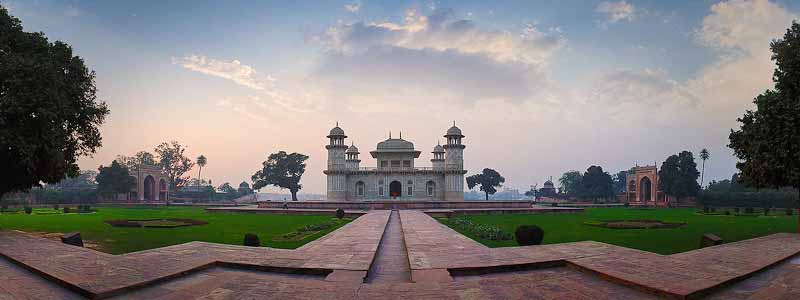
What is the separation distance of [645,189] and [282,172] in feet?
174

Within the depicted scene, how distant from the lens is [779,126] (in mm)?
15555

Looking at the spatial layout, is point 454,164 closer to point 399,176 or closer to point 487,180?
point 399,176

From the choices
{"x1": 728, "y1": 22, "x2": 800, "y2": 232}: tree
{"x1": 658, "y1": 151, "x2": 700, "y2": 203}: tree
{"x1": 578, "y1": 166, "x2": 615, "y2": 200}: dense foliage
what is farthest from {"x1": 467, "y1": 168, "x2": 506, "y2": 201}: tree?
{"x1": 728, "y1": 22, "x2": 800, "y2": 232}: tree

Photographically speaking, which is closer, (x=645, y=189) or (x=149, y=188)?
(x=645, y=189)

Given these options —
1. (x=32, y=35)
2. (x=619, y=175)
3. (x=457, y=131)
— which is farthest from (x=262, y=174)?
(x=619, y=175)

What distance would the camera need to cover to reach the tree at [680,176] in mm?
55250

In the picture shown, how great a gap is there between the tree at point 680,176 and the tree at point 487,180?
28269mm

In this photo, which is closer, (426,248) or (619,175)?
(426,248)

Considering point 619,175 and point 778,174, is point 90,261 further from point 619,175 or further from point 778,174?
point 619,175

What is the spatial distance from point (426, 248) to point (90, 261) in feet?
25.6

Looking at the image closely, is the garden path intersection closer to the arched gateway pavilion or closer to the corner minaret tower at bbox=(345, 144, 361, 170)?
the corner minaret tower at bbox=(345, 144, 361, 170)

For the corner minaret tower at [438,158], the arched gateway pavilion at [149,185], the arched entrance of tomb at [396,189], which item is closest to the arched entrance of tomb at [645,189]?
the corner minaret tower at [438,158]

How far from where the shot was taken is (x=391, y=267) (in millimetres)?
10703

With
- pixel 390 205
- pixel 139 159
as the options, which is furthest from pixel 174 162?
pixel 390 205
